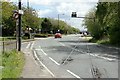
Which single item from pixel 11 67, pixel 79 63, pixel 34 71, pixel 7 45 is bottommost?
pixel 79 63

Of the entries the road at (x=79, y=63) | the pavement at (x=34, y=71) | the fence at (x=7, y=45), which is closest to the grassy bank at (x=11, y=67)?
the pavement at (x=34, y=71)

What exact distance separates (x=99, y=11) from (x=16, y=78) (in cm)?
3669

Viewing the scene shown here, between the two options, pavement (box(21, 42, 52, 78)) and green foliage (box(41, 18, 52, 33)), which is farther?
green foliage (box(41, 18, 52, 33))

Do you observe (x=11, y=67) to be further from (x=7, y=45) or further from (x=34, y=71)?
(x=7, y=45)

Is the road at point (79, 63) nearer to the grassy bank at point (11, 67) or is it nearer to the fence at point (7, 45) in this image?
the grassy bank at point (11, 67)

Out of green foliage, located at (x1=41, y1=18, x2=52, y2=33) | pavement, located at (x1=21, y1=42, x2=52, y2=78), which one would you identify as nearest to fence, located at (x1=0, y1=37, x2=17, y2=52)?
pavement, located at (x1=21, y1=42, x2=52, y2=78)

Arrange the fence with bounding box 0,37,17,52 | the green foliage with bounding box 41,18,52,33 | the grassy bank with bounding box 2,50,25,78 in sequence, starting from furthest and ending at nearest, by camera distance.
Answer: the green foliage with bounding box 41,18,52,33, the fence with bounding box 0,37,17,52, the grassy bank with bounding box 2,50,25,78

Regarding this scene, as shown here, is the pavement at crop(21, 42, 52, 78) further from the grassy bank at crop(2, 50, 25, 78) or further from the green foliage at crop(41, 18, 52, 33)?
the green foliage at crop(41, 18, 52, 33)

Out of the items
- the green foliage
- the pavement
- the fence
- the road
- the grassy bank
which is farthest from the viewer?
the green foliage

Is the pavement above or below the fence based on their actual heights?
below

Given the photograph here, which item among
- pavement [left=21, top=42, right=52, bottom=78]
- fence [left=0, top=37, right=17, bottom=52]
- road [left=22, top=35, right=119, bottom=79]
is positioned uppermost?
fence [left=0, top=37, right=17, bottom=52]

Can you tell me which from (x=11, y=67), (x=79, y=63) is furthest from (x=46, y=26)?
(x=11, y=67)

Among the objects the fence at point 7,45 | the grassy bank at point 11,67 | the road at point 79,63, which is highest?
the fence at point 7,45

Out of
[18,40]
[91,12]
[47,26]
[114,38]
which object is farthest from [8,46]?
[47,26]
